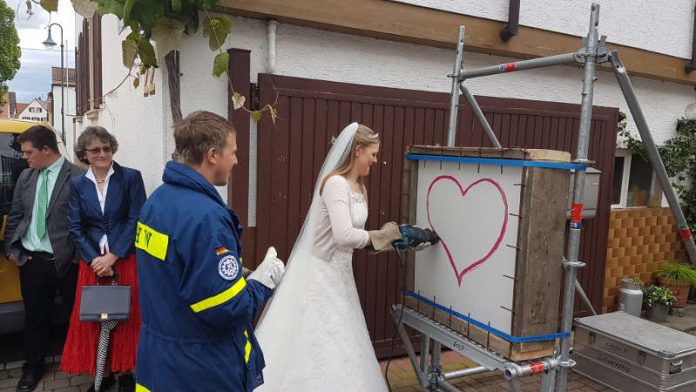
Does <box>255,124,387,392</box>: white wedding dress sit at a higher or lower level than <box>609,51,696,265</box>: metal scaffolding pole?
lower

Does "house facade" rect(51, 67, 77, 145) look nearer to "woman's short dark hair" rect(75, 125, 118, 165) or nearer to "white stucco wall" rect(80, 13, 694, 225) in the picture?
"white stucco wall" rect(80, 13, 694, 225)

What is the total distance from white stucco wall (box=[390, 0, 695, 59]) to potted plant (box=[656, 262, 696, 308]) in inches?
103

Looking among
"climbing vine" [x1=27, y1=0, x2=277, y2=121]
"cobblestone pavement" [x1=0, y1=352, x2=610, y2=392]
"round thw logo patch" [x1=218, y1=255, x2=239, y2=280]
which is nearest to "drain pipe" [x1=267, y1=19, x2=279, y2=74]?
"climbing vine" [x1=27, y1=0, x2=277, y2=121]

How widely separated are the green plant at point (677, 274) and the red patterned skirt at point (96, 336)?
20.1ft

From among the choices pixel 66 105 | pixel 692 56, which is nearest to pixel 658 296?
pixel 692 56

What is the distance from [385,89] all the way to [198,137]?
269cm

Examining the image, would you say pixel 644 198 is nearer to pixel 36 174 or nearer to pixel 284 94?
pixel 284 94

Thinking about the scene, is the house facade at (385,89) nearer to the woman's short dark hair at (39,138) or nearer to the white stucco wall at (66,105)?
the woman's short dark hair at (39,138)

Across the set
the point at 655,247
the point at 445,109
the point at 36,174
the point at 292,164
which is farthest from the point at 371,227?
the point at 655,247

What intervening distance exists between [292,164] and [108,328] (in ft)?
5.78

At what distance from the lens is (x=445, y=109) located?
4.78 meters

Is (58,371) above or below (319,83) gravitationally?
below

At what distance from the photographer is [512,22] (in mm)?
4926

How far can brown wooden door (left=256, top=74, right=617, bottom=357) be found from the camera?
13.4 ft
